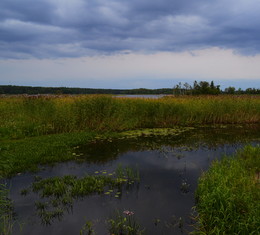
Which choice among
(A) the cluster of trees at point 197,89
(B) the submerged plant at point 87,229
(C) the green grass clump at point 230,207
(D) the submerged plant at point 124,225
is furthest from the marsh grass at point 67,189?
(A) the cluster of trees at point 197,89

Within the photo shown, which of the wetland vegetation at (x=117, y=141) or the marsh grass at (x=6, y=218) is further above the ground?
the wetland vegetation at (x=117, y=141)

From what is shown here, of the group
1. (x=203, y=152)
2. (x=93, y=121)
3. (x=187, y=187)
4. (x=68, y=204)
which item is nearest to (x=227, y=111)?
(x=203, y=152)

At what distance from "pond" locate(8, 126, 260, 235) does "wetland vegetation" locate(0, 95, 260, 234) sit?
2.5 inches

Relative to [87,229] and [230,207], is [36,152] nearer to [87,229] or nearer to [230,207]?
[87,229]

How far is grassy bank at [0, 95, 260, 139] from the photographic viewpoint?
13805 millimetres

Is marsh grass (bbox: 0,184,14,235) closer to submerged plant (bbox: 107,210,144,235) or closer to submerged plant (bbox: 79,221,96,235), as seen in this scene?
submerged plant (bbox: 79,221,96,235)

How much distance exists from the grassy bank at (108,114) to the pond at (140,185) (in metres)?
2.68

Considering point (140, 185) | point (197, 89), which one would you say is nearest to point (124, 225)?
point (140, 185)

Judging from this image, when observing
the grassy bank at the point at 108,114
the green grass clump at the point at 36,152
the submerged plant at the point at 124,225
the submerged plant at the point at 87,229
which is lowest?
the submerged plant at the point at 87,229

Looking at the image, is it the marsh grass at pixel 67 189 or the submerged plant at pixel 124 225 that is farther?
the marsh grass at pixel 67 189

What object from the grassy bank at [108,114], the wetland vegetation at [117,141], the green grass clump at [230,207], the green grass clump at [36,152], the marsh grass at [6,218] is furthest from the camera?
the grassy bank at [108,114]

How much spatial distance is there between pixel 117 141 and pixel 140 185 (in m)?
5.82

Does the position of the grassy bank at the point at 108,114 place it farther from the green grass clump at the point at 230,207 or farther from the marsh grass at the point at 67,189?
the green grass clump at the point at 230,207

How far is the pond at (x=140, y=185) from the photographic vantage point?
500 centimetres
